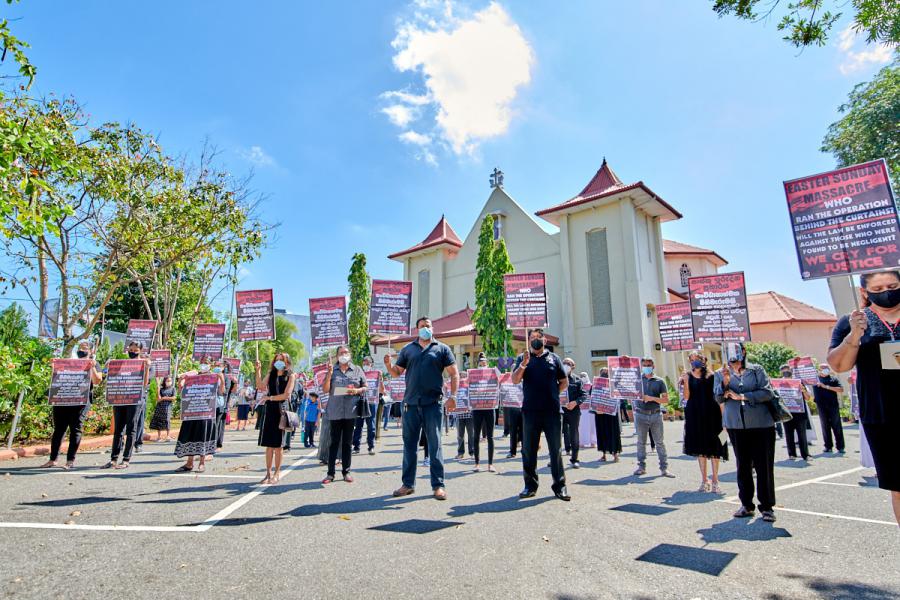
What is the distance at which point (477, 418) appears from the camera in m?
9.20

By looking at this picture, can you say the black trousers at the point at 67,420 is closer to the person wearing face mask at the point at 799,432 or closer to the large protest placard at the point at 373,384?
the large protest placard at the point at 373,384

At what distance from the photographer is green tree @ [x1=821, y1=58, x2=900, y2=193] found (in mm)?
19844

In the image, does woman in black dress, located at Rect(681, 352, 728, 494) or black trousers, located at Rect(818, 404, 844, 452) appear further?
black trousers, located at Rect(818, 404, 844, 452)

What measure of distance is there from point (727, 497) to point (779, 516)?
111cm

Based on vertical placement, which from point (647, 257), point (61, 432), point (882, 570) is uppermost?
point (647, 257)

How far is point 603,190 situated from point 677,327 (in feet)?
66.1

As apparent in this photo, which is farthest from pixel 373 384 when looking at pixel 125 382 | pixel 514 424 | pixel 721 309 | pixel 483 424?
pixel 721 309

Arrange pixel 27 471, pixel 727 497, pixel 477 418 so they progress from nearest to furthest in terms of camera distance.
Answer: pixel 727 497 < pixel 27 471 < pixel 477 418

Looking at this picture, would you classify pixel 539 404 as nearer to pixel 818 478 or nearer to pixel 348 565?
pixel 348 565

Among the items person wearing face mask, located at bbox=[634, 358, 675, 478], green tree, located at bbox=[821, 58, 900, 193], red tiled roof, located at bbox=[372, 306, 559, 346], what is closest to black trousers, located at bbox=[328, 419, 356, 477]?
person wearing face mask, located at bbox=[634, 358, 675, 478]

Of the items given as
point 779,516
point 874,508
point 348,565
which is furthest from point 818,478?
point 348,565

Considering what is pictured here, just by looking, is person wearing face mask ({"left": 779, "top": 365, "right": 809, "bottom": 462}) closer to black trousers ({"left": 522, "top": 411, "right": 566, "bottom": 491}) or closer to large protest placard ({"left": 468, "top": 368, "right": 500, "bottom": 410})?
large protest placard ({"left": 468, "top": 368, "right": 500, "bottom": 410})

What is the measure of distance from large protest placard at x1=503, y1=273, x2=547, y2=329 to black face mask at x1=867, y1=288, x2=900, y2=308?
6.88 meters

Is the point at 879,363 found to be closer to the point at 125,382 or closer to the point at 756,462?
the point at 756,462
